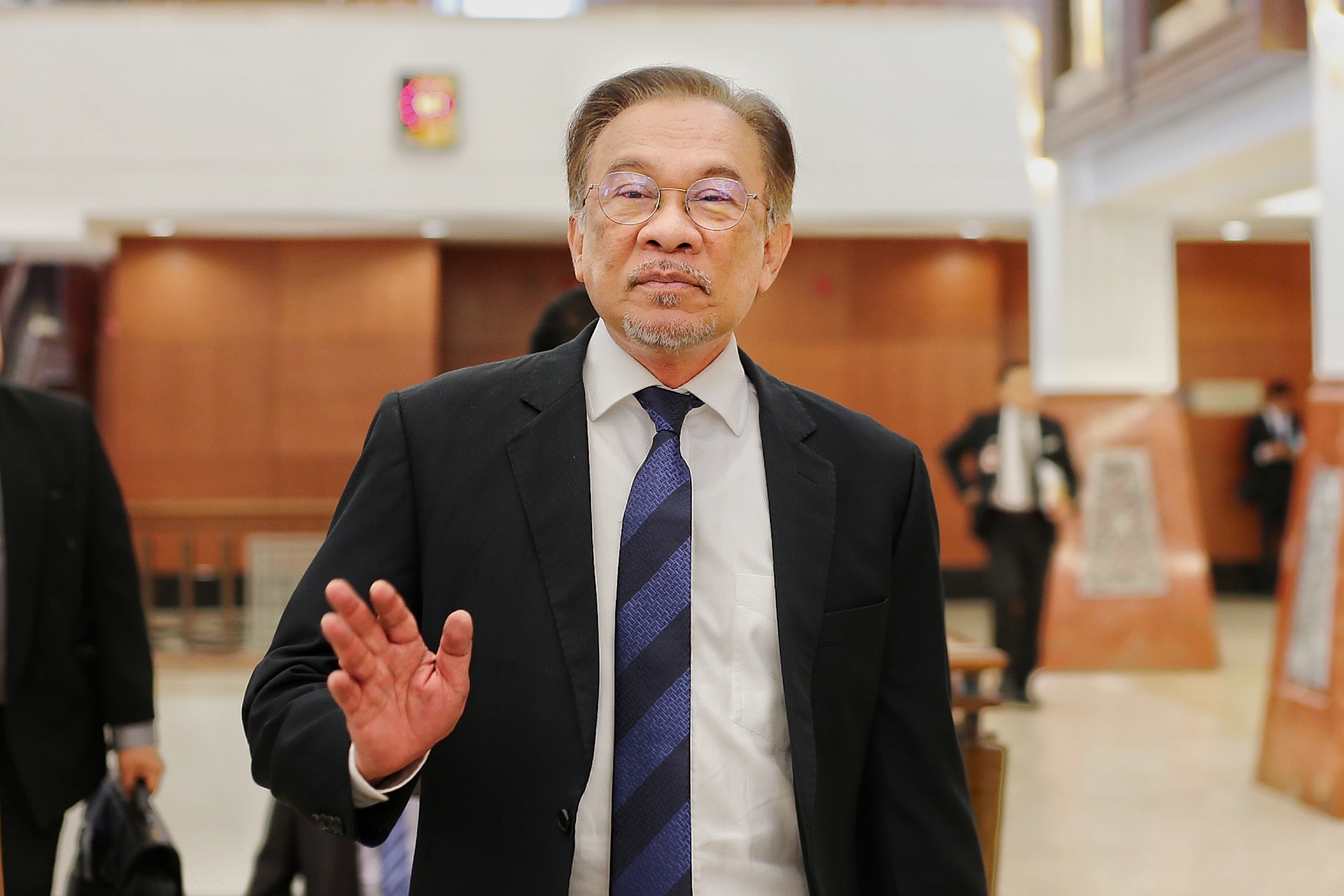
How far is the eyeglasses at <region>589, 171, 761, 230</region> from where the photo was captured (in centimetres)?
153

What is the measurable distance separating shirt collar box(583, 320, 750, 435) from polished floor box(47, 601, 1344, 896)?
3.17 m

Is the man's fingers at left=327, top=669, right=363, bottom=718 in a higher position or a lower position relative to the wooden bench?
higher

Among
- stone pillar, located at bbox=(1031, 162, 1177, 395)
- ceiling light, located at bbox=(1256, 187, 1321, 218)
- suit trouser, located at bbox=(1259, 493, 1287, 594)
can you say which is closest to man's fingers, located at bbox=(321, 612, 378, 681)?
stone pillar, located at bbox=(1031, 162, 1177, 395)

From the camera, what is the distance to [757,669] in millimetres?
1503

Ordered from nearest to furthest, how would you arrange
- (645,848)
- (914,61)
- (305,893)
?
(645,848)
(305,893)
(914,61)

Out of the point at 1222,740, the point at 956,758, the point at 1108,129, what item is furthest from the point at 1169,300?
the point at 956,758

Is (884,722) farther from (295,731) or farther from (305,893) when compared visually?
(305,893)

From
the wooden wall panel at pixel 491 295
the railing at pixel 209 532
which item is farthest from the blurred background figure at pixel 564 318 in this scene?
the wooden wall panel at pixel 491 295

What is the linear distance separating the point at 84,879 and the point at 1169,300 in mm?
8487

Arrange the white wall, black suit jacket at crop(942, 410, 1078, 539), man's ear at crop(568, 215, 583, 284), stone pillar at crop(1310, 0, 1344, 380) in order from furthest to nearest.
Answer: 1. the white wall
2. black suit jacket at crop(942, 410, 1078, 539)
3. stone pillar at crop(1310, 0, 1344, 380)
4. man's ear at crop(568, 215, 583, 284)

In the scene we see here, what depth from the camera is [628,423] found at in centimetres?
160

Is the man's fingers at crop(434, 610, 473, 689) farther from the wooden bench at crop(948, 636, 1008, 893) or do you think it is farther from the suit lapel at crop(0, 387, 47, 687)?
the wooden bench at crop(948, 636, 1008, 893)

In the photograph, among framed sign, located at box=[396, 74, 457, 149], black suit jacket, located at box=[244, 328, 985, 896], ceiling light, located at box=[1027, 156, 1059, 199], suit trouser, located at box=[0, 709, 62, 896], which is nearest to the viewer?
black suit jacket, located at box=[244, 328, 985, 896]

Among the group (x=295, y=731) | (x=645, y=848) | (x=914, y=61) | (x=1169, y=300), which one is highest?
(x=914, y=61)
